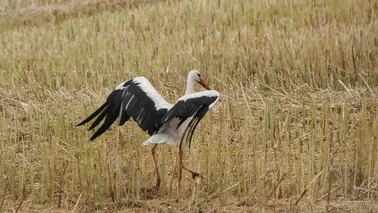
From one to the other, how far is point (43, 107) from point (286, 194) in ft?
8.92

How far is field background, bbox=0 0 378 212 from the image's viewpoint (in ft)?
15.0

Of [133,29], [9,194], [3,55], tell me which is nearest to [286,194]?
[9,194]

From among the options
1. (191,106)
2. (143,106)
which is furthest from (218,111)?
(191,106)

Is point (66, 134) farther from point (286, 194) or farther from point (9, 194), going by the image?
point (286, 194)

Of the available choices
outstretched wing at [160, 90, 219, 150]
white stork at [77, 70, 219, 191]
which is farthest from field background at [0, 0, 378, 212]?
outstretched wing at [160, 90, 219, 150]

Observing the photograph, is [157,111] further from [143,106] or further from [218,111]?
[218,111]

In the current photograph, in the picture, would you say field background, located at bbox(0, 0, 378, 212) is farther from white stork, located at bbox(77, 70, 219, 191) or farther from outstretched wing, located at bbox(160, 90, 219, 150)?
outstretched wing, located at bbox(160, 90, 219, 150)

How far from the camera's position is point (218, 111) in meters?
6.28

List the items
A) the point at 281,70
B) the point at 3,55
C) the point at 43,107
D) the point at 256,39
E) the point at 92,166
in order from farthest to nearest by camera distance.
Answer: the point at 3,55, the point at 256,39, the point at 281,70, the point at 43,107, the point at 92,166

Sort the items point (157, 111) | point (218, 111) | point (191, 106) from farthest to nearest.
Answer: point (218, 111), point (157, 111), point (191, 106)

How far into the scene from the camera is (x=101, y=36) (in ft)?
34.5

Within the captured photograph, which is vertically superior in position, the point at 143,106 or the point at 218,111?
the point at 143,106

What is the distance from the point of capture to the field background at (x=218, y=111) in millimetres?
4578

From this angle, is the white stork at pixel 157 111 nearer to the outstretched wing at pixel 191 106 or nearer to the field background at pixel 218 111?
the outstretched wing at pixel 191 106
